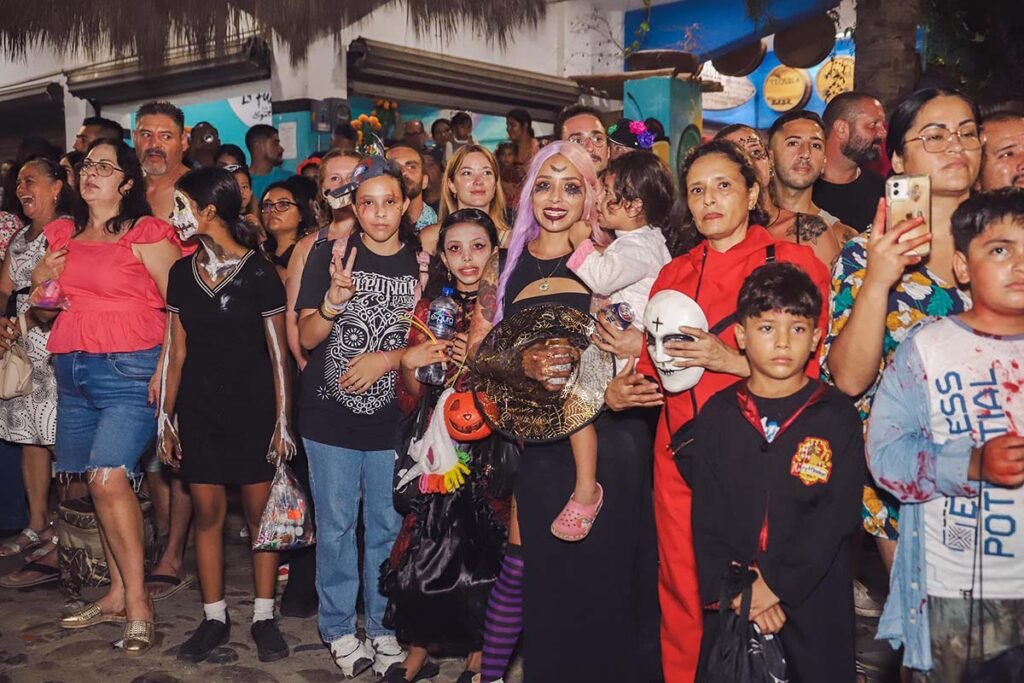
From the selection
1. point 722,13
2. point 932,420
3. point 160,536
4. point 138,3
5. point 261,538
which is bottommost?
point 160,536

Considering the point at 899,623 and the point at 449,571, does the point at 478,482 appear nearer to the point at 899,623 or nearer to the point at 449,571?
the point at 449,571

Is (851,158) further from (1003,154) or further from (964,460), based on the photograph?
(964,460)

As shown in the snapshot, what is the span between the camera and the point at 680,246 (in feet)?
12.3

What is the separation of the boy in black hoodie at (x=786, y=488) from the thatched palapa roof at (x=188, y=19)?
372 centimetres

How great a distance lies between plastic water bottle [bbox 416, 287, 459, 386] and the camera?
13.1 feet

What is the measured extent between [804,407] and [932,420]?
326 mm

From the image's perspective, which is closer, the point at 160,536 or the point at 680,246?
the point at 680,246

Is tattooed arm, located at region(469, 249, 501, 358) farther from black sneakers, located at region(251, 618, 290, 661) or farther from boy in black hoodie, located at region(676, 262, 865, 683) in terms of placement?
black sneakers, located at region(251, 618, 290, 661)

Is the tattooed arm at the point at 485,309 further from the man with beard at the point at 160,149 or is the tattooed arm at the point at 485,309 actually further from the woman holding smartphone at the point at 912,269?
the man with beard at the point at 160,149

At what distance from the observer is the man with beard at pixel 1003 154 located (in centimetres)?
387

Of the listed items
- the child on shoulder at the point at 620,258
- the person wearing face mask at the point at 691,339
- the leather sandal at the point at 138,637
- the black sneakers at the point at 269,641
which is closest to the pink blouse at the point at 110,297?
the leather sandal at the point at 138,637

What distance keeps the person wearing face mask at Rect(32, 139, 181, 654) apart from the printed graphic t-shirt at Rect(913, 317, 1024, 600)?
11.1ft

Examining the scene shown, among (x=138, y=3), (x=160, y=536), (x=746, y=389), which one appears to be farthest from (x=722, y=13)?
(x=746, y=389)

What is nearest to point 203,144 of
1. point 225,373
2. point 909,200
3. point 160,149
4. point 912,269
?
point 160,149
